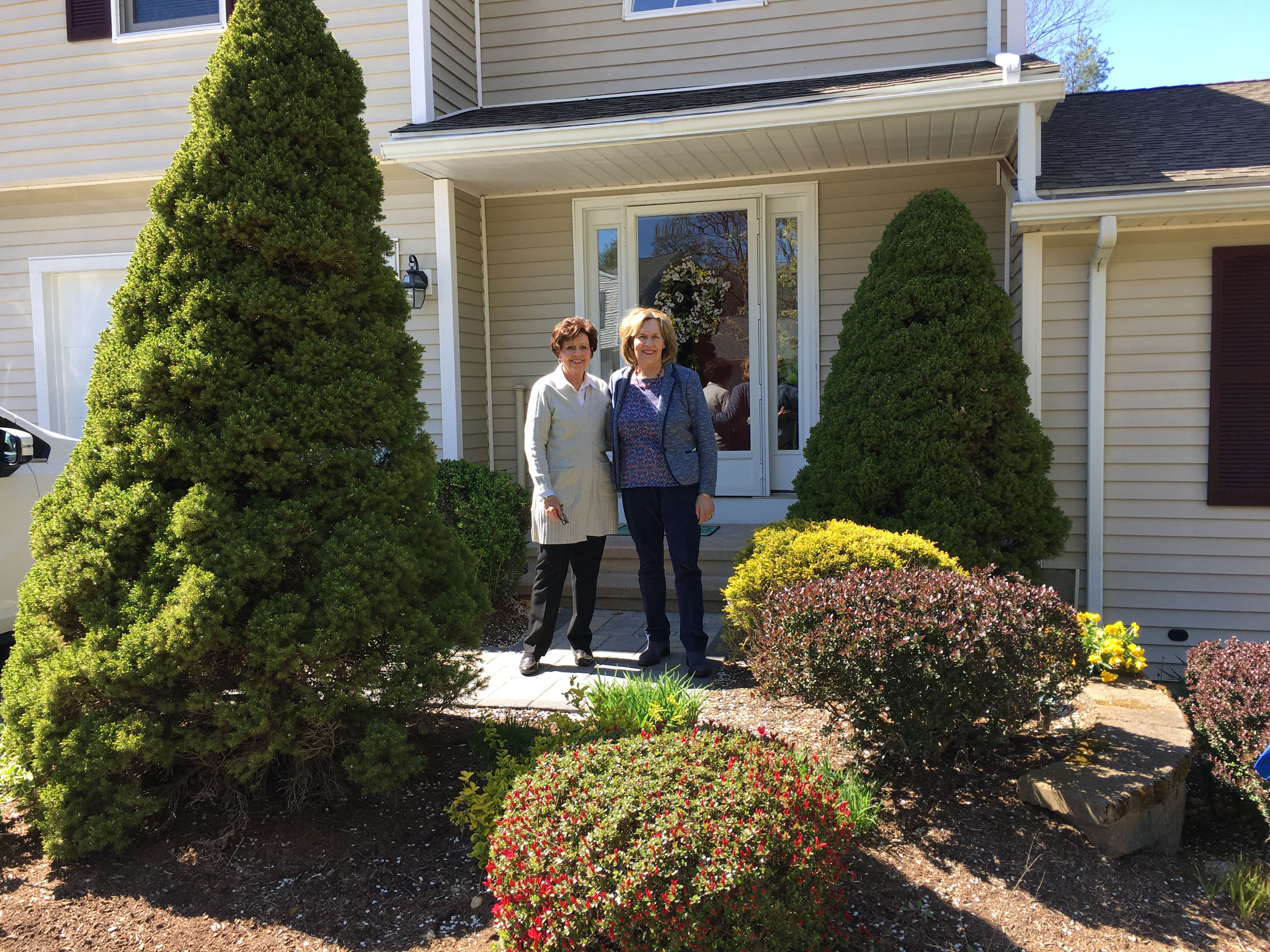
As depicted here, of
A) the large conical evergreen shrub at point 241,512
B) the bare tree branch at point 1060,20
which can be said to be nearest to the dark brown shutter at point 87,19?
the large conical evergreen shrub at point 241,512

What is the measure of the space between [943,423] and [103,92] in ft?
23.6

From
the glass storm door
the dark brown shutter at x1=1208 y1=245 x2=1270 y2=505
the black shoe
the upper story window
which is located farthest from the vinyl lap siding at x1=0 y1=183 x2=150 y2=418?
the dark brown shutter at x1=1208 y1=245 x2=1270 y2=505

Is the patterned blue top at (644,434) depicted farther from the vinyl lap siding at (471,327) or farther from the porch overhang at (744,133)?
the vinyl lap siding at (471,327)

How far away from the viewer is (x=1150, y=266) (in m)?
5.83

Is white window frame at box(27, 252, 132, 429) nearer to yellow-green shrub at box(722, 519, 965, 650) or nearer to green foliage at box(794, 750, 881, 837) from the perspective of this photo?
yellow-green shrub at box(722, 519, 965, 650)

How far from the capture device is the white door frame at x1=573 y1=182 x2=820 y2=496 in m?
7.21

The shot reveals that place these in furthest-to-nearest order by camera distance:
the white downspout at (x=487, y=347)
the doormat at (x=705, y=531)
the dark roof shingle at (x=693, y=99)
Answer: the white downspout at (x=487, y=347)
the doormat at (x=705, y=531)
the dark roof shingle at (x=693, y=99)

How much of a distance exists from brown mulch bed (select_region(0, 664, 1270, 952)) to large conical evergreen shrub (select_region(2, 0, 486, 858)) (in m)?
0.19

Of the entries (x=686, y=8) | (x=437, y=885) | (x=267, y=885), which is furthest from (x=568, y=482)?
(x=686, y=8)

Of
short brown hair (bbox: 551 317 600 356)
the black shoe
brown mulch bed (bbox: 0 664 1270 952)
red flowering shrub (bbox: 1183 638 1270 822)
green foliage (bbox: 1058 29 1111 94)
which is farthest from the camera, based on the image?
green foliage (bbox: 1058 29 1111 94)

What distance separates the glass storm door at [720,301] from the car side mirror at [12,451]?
14.8 feet

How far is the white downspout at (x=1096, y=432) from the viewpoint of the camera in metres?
5.75

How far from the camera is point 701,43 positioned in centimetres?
735

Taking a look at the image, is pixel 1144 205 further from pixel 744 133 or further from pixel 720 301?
pixel 720 301
